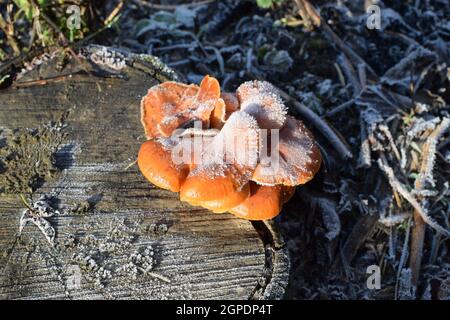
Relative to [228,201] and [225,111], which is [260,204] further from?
[225,111]

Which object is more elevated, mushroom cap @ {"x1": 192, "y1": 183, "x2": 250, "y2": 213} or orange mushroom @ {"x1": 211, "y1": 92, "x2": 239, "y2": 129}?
orange mushroom @ {"x1": 211, "y1": 92, "x2": 239, "y2": 129}

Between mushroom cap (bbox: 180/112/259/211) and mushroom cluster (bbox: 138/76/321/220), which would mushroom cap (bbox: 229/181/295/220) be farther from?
mushroom cap (bbox: 180/112/259/211)

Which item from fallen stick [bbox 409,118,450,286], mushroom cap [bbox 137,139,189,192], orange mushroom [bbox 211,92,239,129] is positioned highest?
orange mushroom [bbox 211,92,239,129]

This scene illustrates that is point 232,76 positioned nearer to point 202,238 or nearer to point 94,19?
point 94,19

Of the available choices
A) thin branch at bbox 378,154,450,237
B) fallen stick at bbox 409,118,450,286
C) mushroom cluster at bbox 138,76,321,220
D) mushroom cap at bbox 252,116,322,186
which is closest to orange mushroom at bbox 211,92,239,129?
mushroom cluster at bbox 138,76,321,220

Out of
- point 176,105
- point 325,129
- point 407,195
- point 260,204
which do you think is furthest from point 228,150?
point 407,195

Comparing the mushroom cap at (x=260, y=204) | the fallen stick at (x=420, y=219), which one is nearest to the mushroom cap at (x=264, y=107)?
the mushroom cap at (x=260, y=204)

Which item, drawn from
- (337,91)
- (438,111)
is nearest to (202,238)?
(337,91)

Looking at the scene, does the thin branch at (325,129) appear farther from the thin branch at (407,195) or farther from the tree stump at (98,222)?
the tree stump at (98,222)
